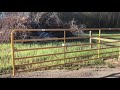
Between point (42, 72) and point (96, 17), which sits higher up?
point (96, 17)

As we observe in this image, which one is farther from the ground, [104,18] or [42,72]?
[104,18]

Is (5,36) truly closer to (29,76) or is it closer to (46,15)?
(46,15)

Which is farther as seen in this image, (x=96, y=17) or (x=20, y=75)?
(x=96, y=17)

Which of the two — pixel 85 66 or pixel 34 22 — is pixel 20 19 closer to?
pixel 34 22

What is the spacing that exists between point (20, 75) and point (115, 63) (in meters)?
3.88

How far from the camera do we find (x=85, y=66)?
9273 mm

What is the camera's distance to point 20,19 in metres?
14.0

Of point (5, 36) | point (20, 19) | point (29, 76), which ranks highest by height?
point (20, 19)

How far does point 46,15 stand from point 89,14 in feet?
24.2

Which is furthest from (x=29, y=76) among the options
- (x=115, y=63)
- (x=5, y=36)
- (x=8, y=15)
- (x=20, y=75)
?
(x=8, y=15)

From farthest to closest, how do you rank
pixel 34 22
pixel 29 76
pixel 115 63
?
pixel 34 22 → pixel 115 63 → pixel 29 76

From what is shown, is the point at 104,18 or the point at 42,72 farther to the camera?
the point at 104,18

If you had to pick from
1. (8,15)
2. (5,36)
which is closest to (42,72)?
(5,36)

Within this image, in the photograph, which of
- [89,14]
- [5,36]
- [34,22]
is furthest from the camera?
[89,14]
